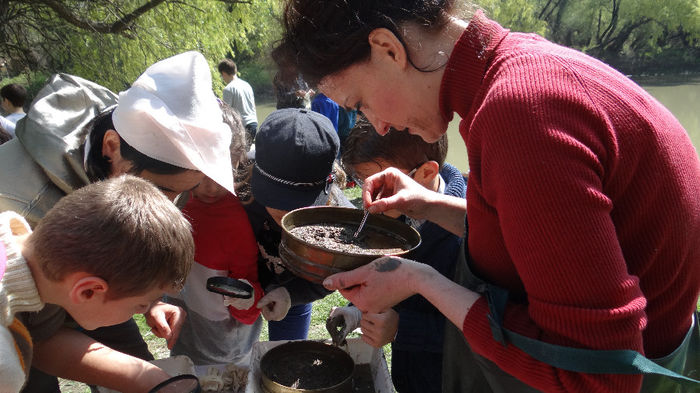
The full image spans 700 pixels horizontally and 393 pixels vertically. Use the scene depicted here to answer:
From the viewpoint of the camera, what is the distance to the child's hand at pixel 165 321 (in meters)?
2.27

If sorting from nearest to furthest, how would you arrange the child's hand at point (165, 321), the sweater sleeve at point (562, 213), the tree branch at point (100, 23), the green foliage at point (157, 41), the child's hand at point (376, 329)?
the sweater sleeve at point (562, 213) → the child's hand at point (376, 329) → the child's hand at point (165, 321) → the tree branch at point (100, 23) → the green foliage at point (157, 41)

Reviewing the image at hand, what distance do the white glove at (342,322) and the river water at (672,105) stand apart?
30.9 ft

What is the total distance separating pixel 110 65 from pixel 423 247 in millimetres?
9090

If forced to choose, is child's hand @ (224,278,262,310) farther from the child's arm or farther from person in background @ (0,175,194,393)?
person in background @ (0,175,194,393)

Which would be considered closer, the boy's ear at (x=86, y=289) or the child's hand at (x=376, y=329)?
the boy's ear at (x=86, y=289)

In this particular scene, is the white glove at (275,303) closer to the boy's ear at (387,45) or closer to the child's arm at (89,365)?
the child's arm at (89,365)

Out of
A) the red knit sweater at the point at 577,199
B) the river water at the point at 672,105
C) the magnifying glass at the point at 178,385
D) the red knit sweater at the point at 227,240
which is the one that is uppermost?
the red knit sweater at the point at 577,199

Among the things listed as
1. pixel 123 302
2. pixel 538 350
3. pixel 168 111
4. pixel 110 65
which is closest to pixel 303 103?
pixel 110 65

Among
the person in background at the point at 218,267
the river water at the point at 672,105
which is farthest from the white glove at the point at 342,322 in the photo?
the river water at the point at 672,105

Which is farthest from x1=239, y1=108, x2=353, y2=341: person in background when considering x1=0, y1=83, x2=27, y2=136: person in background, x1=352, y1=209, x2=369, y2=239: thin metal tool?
x1=0, y1=83, x2=27, y2=136: person in background

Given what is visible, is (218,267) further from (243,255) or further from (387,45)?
(387,45)

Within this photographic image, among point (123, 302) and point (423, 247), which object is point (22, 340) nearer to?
point (123, 302)

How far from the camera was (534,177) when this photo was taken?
108cm

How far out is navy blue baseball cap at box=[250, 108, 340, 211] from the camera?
2.40 m
